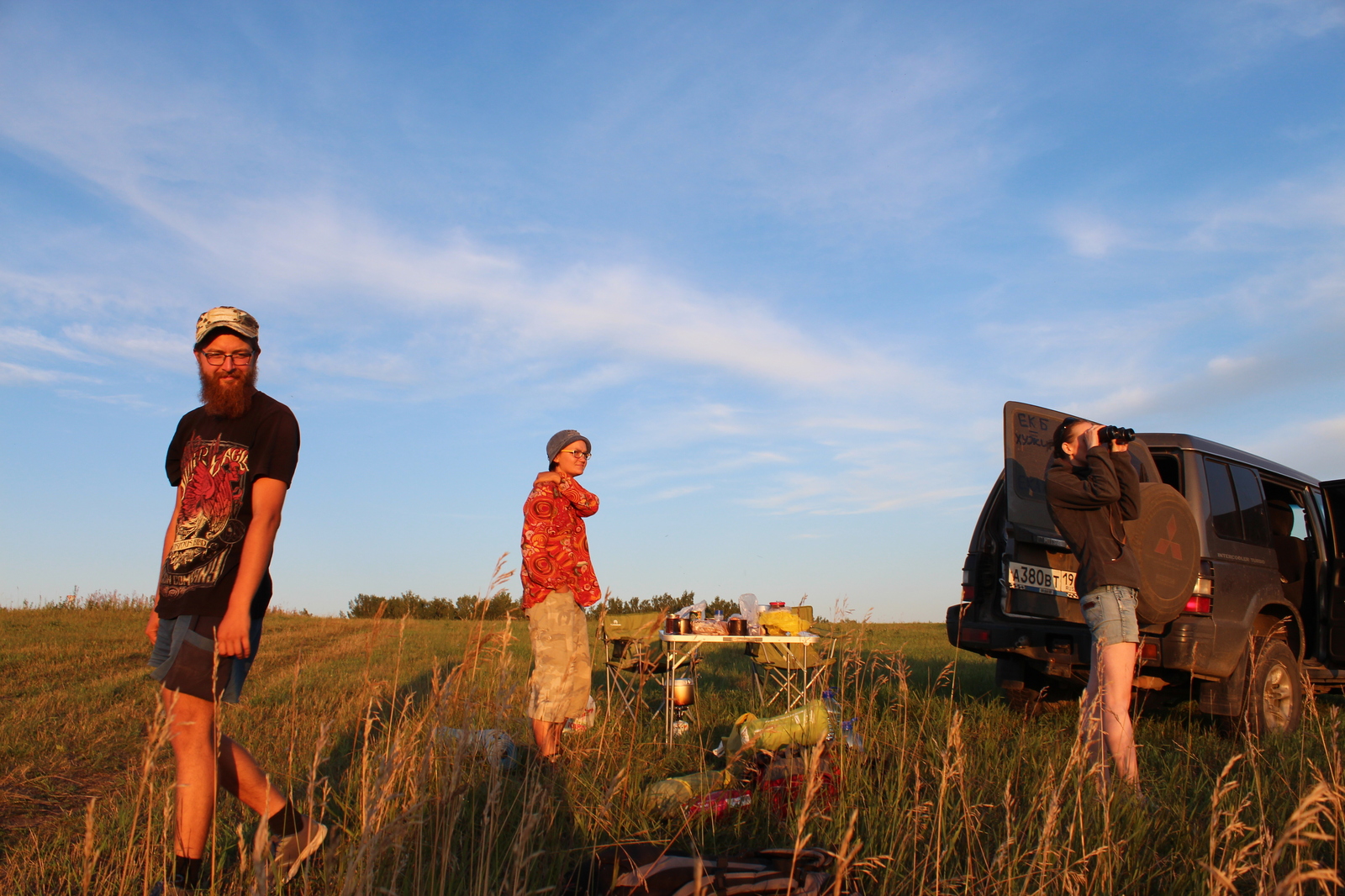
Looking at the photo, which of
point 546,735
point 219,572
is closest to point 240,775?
point 219,572

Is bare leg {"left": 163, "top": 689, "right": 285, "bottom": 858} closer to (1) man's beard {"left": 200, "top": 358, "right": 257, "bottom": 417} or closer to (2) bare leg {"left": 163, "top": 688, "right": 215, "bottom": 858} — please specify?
(2) bare leg {"left": 163, "top": 688, "right": 215, "bottom": 858}

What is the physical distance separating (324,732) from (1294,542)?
25.0 ft

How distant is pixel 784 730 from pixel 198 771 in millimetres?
2731

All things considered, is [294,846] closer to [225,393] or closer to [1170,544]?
[225,393]

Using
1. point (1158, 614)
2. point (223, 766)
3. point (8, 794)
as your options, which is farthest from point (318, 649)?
point (1158, 614)

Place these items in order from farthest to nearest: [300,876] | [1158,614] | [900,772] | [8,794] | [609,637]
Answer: [609,637] < [1158,614] < [8,794] < [900,772] < [300,876]

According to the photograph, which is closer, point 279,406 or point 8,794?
point 279,406

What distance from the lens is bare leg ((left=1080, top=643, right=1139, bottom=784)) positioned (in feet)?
11.9

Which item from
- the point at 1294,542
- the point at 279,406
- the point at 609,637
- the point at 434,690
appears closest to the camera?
the point at 434,690

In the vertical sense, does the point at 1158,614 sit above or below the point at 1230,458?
below

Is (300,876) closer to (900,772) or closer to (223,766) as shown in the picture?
(223,766)

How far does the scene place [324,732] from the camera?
1835 millimetres

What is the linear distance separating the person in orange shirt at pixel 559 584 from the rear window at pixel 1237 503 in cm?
394

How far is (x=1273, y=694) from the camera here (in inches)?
213
